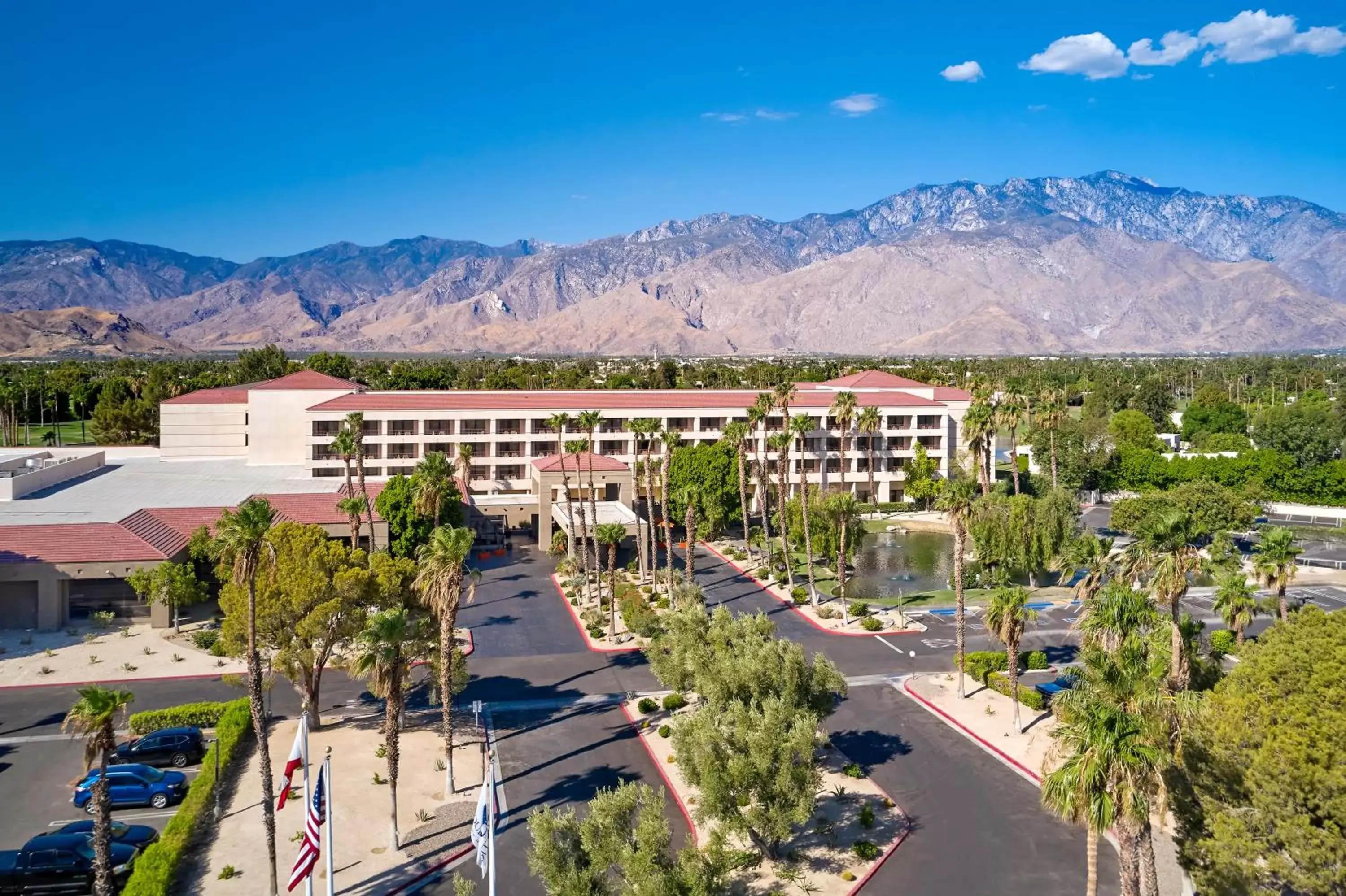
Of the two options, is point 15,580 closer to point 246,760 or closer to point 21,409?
point 246,760

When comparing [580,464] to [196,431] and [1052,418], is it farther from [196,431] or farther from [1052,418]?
[196,431]

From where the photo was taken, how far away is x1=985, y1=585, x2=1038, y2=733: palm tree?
38.4 m

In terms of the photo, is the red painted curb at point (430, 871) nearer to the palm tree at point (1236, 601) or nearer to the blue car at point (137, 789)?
the blue car at point (137, 789)

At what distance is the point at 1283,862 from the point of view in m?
22.9

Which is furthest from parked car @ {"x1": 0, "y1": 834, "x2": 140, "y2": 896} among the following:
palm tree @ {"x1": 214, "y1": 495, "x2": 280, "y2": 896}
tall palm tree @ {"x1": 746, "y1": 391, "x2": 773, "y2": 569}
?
tall palm tree @ {"x1": 746, "y1": 391, "x2": 773, "y2": 569}

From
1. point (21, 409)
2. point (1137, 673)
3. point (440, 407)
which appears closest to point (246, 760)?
point (1137, 673)

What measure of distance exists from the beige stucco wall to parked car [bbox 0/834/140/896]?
240 feet

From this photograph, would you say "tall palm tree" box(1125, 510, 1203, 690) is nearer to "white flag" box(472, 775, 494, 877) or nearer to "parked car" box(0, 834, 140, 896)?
"white flag" box(472, 775, 494, 877)

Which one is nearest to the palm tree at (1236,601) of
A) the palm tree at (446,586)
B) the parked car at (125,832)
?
the palm tree at (446,586)

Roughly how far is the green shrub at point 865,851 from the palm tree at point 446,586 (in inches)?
536

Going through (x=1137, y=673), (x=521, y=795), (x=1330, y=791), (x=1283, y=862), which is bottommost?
(x=521, y=795)

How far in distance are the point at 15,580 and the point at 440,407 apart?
1577 inches

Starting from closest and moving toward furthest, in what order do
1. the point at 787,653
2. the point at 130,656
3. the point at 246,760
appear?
the point at 787,653, the point at 246,760, the point at 130,656

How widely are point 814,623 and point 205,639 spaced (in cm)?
3253
